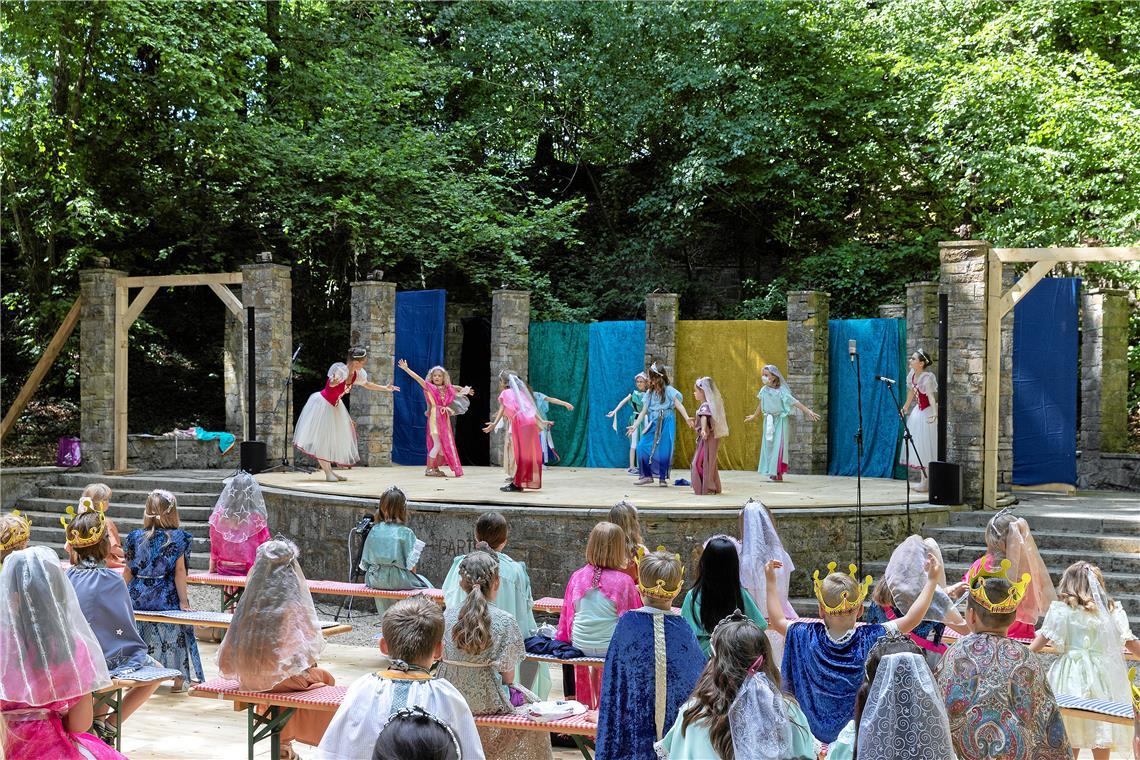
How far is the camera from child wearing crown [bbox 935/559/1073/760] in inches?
161

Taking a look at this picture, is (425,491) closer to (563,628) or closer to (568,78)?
(563,628)

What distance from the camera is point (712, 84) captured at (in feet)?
70.1

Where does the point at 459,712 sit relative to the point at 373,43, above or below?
below

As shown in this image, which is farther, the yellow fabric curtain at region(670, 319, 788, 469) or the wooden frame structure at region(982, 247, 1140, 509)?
the yellow fabric curtain at region(670, 319, 788, 469)

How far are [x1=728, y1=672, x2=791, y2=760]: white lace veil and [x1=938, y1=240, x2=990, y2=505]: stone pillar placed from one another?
359 inches

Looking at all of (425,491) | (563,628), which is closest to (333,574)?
(425,491)

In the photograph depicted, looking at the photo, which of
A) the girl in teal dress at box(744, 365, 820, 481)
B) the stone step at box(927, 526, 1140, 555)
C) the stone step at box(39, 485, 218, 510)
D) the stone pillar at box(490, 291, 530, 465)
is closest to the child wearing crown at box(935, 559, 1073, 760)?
the stone step at box(927, 526, 1140, 555)

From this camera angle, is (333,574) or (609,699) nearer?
(609,699)

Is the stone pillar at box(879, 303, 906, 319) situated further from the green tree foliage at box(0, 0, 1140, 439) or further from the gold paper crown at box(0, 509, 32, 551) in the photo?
the gold paper crown at box(0, 509, 32, 551)

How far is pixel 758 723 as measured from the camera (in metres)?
3.65

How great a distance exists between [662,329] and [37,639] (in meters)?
13.5

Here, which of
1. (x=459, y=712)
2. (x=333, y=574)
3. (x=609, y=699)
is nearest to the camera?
(x=459, y=712)

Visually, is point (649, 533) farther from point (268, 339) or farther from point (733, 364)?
point (268, 339)

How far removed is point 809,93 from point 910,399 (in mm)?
10003
